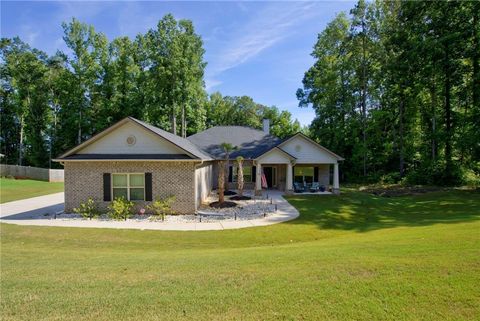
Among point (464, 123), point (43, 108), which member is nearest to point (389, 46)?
point (464, 123)

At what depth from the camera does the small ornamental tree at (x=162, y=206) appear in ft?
51.2

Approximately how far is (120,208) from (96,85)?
99.5ft

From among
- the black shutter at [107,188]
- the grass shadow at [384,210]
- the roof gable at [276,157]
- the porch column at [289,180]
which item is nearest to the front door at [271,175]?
the porch column at [289,180]

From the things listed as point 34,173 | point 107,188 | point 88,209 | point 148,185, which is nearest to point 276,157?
point 148,185

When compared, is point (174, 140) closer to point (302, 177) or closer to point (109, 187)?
point (109, 187)

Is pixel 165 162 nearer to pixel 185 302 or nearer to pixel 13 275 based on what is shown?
pixel 13 275

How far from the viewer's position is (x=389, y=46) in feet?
106

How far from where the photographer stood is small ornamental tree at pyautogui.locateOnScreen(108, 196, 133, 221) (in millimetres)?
15234

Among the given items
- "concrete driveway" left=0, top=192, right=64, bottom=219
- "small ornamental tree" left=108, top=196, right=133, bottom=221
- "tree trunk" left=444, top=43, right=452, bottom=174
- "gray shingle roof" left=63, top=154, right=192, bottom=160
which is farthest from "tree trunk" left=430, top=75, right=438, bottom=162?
"concrete driveway" left=0, top=192, right=64, bottom=219

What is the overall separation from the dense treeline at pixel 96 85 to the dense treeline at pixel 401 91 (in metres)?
17.5

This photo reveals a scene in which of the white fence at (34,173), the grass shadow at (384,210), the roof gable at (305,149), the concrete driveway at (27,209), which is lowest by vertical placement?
the grass shadow at (384,210)

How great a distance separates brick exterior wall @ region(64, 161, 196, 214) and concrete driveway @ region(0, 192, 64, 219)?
1744 mm

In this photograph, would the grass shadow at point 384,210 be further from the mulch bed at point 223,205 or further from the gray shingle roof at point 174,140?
the gray shingle roof at point 174,140

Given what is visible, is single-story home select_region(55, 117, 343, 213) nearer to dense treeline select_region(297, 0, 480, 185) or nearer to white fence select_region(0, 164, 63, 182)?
white fence select_region(0, 164, 63, 182)
